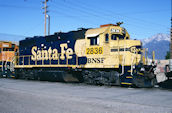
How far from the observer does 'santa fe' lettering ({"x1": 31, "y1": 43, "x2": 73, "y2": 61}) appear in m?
15.6

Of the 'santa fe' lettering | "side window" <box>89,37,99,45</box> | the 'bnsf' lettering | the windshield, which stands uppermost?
the windshield

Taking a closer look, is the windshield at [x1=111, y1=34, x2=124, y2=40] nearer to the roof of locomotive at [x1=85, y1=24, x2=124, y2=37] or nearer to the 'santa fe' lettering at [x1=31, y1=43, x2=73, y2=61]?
the roof of locomotive at [x1=85, y1=24, x2=124, y2=37]

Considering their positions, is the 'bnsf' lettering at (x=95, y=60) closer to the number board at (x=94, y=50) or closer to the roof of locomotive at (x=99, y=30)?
the number board at (x=94, y=50)

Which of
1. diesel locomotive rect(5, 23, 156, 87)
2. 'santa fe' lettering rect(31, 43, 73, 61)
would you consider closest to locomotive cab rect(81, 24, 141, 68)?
diesel locomotive rect(5, 23, 156, 87)

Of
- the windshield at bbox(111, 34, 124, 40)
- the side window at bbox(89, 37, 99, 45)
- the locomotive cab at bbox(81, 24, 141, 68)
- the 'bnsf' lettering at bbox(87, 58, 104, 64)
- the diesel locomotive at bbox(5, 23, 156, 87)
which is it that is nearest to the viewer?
the diesel locomotive at bbox(5, 23, 156, 87)

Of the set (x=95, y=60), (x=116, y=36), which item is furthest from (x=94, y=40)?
(x=116, y=36)

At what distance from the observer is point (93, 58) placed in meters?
13.9

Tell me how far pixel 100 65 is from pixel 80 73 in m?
2.90

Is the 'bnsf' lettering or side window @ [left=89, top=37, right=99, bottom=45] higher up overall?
side window @ [left=89, top=37, right=99, bottom=45]

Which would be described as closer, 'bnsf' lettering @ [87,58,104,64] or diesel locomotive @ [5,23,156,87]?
diesel locomotive @ [5,23,156,87]

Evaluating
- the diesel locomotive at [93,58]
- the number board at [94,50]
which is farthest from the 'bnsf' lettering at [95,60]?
the number board at [94,50]

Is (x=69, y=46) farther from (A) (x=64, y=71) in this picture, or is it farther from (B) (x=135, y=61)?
(B) (x=135, y=61)

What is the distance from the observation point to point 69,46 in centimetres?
1552

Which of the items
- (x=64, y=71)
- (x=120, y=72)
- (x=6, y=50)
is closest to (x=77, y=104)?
(x=120, y=72)
